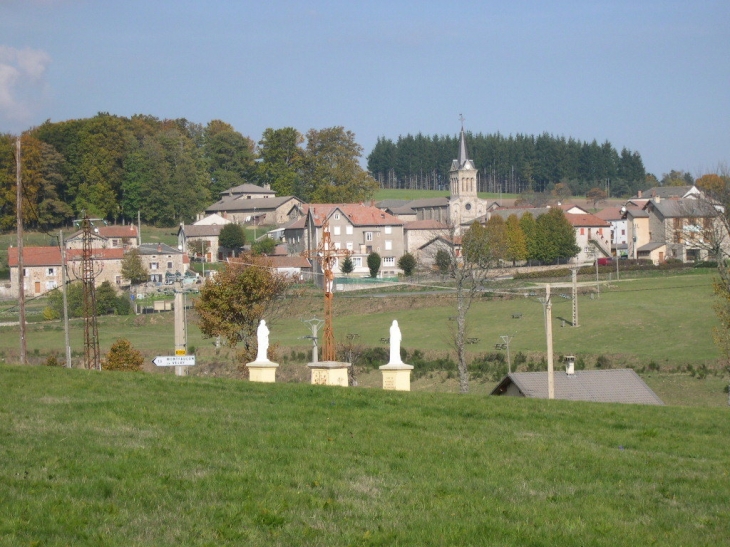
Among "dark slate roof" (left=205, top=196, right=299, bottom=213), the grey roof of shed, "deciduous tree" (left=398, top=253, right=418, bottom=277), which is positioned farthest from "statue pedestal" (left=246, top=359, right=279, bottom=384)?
"dark slate roof" (left=205, top=196, right=299, bottom=213)

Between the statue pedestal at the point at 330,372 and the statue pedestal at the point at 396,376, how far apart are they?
0.80 metres

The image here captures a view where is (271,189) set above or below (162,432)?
above

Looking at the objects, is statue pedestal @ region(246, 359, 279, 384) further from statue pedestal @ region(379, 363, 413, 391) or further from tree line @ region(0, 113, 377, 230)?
tree line @ region(0, 113, 377, 230)

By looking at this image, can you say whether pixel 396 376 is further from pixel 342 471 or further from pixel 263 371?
pixel 342 471

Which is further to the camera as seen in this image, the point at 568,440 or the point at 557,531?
the point at 568,440

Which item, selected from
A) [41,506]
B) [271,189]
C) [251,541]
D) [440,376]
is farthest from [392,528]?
[271,189]

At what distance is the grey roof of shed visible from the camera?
2669 cm

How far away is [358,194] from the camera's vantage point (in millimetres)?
109375

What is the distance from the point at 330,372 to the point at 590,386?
1219cm

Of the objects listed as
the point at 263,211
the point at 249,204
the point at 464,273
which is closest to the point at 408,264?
the point at 263,211

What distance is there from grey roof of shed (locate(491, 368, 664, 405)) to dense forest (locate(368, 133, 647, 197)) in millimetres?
156028

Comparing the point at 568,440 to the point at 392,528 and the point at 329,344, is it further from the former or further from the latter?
Answer: the point at 329,344

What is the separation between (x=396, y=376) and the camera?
18.4 m

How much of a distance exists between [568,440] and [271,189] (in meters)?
115
